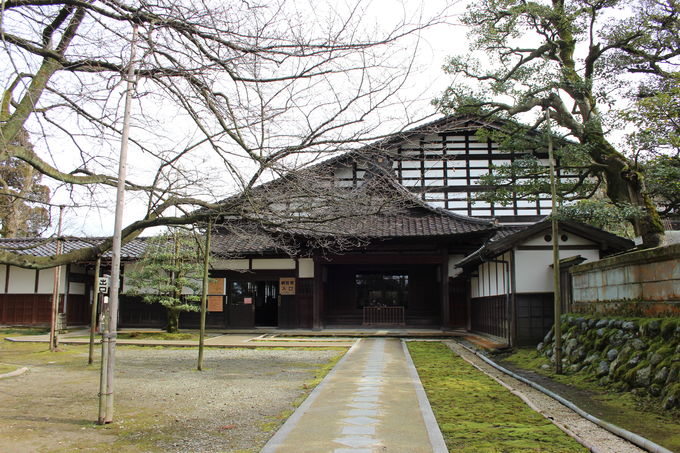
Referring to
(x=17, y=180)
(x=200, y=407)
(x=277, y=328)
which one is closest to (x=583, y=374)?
(x=200, y=407)

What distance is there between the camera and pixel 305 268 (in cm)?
2150

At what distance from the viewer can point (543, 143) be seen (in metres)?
14.2

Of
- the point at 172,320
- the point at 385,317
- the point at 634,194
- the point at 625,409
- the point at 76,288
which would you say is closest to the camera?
the point at 625,409

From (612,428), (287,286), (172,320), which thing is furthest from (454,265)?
(612,428)

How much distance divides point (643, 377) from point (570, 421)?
156 centimetres

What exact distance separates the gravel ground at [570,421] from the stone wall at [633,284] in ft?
6.99

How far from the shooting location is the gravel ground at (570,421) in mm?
5070

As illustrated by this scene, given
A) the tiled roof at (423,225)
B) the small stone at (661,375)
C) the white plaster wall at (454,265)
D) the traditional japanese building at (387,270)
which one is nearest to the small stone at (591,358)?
the small stone at (661,375)

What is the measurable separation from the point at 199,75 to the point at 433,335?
15032 mm

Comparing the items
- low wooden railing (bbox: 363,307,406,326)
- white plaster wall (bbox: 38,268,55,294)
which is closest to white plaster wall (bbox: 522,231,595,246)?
low wooden railing (bbox: 363,307,406,326)

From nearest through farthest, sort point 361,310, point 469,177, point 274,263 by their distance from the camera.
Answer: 1. point 274,263
2. point 361,310
3. point 469,177

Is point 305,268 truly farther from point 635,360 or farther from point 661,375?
point 661,375

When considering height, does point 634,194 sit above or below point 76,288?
above

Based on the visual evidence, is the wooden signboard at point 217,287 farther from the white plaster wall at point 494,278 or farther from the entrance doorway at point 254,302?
the white plaster wall at point 494,278
